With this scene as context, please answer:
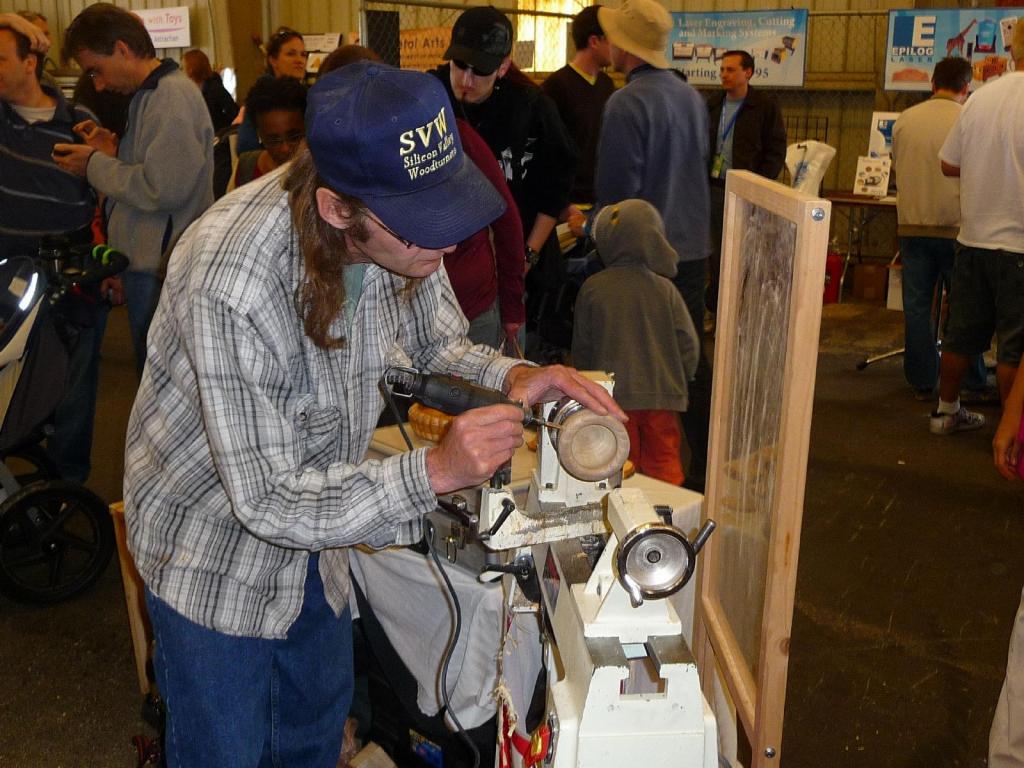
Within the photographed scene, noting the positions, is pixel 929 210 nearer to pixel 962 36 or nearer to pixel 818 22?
pixel 962 36

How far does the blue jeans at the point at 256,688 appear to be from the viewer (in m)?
1.38

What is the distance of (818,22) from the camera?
786 centimetres

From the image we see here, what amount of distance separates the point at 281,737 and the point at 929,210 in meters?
3.94

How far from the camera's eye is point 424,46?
5.25 m

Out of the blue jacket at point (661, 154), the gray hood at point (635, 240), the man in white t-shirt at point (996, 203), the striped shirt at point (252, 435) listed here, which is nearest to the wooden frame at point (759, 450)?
the striped shirt at point (252, 435)

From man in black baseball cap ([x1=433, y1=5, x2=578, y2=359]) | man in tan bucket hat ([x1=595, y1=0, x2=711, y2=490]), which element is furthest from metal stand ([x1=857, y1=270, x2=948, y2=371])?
man in black baseball cap ([x1=433, y1=5, x2=578, y2=359])

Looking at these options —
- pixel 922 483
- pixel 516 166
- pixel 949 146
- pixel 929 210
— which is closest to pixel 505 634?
pixel 516 166

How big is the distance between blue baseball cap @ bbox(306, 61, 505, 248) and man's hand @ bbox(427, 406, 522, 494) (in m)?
0.21

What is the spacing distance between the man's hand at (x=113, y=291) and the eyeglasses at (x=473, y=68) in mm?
1364

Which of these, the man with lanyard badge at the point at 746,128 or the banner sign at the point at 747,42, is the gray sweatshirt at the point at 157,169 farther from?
the banner sign at the point at 747,42

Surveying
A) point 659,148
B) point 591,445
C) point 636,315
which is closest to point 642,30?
point 659,148

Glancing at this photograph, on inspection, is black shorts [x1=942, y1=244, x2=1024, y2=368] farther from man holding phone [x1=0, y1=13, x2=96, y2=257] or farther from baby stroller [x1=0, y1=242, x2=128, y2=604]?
man holding phone [x1=0, y1=13, x2=96, y2=257]

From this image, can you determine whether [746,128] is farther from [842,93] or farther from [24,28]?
[24,28]

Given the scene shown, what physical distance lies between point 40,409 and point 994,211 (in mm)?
3281
